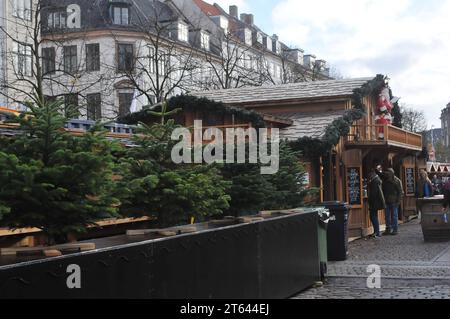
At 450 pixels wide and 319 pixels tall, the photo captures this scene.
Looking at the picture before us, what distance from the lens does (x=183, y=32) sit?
55.7 meters

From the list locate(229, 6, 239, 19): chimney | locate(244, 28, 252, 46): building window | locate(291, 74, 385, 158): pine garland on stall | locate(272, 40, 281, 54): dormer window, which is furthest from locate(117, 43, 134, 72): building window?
locate(229, 6, 239, 19): chimney

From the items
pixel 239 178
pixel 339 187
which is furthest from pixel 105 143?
pixel 339 187

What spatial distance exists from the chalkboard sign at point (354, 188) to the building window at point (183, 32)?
36567 millimetres

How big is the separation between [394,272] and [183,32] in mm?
46485

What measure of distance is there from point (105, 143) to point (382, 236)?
1458cm

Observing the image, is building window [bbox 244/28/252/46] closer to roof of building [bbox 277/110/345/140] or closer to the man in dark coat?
roof of building [bbox 277/110/345/140]

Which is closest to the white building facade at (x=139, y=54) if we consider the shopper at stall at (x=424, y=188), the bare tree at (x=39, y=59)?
the bare tree at (x=39, y=59)

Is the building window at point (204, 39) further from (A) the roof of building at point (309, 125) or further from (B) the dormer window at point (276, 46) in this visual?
(A) the roof of building at point (309, 125)

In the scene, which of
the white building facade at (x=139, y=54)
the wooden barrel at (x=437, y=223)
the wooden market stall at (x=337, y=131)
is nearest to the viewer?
the wooden barrel at (x=437, y=223)

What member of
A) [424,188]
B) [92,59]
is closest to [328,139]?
[424,188]

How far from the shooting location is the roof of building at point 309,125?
18.2 metres

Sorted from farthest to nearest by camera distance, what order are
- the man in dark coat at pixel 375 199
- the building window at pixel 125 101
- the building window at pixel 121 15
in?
the building window at pixel 121 15
the building window at pixel 125 101
the man in dark coat at pixel 375 199

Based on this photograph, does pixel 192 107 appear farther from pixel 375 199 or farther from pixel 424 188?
pixel 424 188
